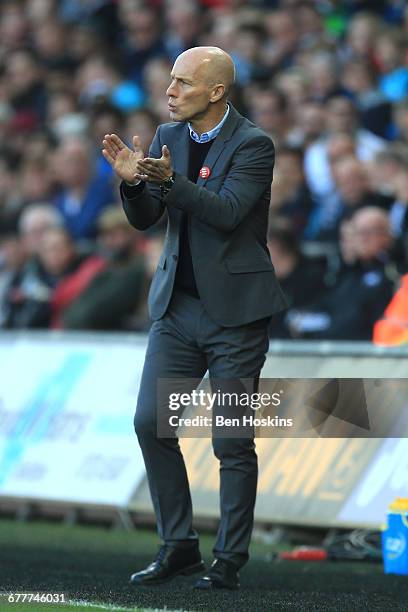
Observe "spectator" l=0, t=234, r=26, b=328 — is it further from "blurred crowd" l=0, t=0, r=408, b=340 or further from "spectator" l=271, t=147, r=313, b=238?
"spectator" l=271, t=147, r=313, b=238

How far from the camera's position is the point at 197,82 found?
6.54m

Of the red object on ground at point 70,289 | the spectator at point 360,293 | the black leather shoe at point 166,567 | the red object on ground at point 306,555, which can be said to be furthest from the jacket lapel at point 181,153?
the red object on ground at point 70,289

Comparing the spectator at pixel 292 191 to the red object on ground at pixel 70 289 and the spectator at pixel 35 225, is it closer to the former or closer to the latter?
the red object on ground at pixel 70 289

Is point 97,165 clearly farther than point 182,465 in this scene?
Yes

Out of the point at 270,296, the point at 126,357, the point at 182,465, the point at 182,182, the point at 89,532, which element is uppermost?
the point at 182,182

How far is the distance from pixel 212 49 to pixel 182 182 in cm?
74

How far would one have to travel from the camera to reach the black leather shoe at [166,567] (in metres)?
6.70

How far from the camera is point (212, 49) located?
659 cm

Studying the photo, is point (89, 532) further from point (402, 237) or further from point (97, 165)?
point (97, 165)

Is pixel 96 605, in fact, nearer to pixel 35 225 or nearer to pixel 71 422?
pixel 71 422

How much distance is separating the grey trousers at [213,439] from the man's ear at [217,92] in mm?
961

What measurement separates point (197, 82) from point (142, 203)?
0.64 metres

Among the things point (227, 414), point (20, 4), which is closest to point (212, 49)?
point (227, 414)

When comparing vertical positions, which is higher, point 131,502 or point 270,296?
point 270,296
